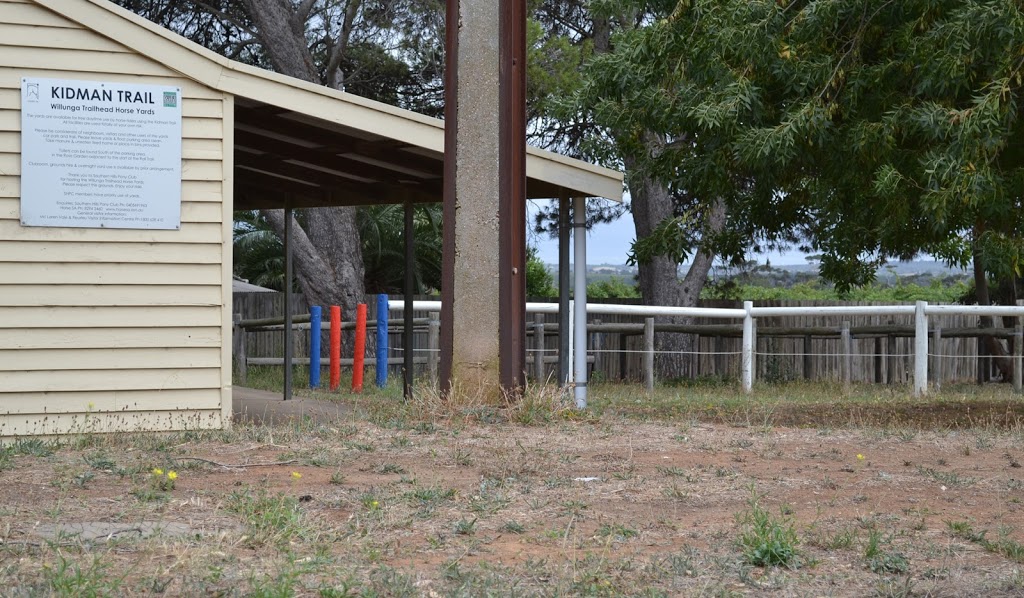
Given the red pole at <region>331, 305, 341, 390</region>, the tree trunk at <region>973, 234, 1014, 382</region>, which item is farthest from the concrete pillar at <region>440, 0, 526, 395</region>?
the tree trunk at <region>973, 234, 1014, 382</region>

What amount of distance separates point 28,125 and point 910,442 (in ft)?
20.6

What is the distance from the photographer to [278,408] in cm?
1150

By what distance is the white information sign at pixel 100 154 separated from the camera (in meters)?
8.05

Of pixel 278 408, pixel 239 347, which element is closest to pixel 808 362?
pixel 239 347

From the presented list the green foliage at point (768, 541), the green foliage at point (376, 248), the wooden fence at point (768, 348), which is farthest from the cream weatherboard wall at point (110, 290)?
the green foliage at point (376, 248)

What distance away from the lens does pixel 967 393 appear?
14922 millimetres

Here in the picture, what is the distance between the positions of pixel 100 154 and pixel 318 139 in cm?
209

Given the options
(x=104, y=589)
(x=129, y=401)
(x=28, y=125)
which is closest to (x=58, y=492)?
(x=104, y=589)

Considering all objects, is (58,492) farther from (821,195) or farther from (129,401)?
(821,195)

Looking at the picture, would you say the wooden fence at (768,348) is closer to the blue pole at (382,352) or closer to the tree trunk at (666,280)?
the tree trunk at (666,280)

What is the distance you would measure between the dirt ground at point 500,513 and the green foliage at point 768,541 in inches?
1.1

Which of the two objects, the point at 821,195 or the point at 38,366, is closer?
the point at 38,366

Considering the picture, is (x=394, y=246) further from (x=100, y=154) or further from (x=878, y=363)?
(x=100, y=154)

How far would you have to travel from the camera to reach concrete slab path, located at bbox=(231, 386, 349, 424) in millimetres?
10133
